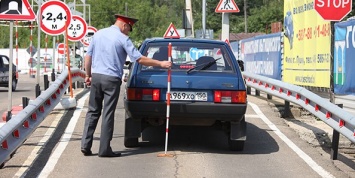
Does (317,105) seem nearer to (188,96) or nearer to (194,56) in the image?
(194,56)

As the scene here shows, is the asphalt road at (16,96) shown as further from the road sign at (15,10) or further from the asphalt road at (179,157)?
the asphalt road at (179,157)

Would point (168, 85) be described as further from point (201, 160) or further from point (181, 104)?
point (201, 160)

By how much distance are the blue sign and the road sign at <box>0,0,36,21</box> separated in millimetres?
2842

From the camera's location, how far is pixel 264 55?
2359cm

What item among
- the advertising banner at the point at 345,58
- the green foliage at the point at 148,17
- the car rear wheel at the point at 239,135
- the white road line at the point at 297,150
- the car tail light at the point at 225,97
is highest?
the green foliage at the point at 148,17

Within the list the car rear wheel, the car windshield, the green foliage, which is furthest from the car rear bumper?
the green foliage

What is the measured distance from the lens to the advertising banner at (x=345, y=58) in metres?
13.7

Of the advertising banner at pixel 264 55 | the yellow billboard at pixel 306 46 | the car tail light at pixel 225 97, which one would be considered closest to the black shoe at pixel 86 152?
the car tail light at pixel 225 97

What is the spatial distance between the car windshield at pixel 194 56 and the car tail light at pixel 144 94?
0.50m

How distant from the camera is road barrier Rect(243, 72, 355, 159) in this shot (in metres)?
9.38

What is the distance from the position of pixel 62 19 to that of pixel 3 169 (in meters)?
8.79

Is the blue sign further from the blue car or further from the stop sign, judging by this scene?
the stop sign

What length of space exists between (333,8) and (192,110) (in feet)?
9.97

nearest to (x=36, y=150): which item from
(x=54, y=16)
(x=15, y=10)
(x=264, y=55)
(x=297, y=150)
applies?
(x=15, y=10)
